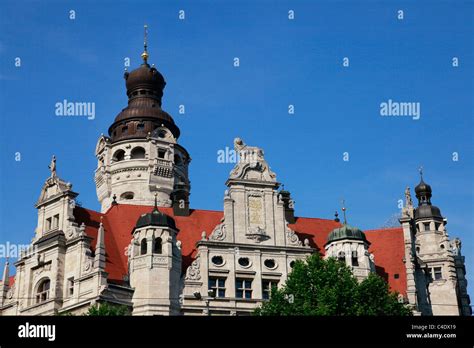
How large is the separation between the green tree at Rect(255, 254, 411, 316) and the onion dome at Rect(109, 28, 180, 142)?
32.3m

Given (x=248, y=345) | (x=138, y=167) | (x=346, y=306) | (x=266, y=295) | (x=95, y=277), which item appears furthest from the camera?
A: (x=138, y=167)

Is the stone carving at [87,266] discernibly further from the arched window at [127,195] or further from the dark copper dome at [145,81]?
the dark copper dome at [145,81]

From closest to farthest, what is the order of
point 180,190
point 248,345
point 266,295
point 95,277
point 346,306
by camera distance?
point 248,345, point 346,306, point 95,277, point 266,295, point 180,190

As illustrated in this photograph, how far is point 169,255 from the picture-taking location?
64.2m

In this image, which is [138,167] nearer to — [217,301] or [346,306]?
[217,301]

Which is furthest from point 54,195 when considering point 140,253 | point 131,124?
point 131,124

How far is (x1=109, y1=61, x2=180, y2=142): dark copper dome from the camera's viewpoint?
8769 centimetres

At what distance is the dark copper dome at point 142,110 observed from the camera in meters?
87.7

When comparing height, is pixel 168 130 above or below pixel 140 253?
above

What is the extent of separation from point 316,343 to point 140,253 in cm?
3401

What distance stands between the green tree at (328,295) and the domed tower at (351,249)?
735 centimetres

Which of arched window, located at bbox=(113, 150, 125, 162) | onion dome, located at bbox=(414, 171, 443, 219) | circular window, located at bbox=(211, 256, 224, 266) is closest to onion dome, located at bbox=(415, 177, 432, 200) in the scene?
onion dome, located at bbox=(414, 171, 443, 219)

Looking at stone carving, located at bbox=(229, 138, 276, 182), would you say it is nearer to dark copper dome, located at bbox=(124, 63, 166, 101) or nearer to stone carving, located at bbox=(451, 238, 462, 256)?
stone carving, located at bbox=(451, 238, 462, 256)

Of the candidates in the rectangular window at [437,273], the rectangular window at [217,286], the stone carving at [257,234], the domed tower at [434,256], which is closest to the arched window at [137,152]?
the stone carving at [257,234]
